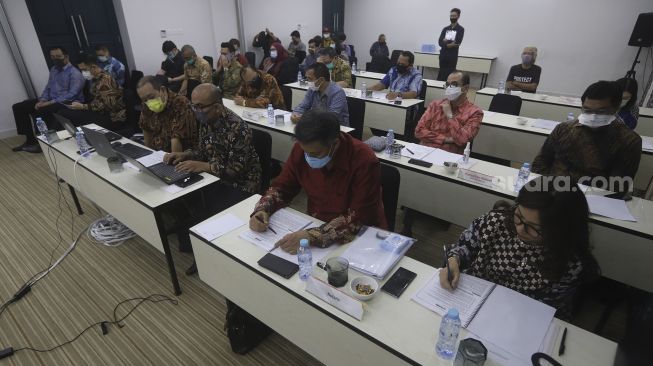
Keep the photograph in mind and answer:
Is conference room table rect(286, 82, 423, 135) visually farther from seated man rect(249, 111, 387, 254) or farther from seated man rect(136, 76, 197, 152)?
seated man rect(249, 111, 387, 254)

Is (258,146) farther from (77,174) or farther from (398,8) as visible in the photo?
(398,8)

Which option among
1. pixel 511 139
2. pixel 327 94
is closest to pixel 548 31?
pixel 511 139

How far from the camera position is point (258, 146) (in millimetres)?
2473

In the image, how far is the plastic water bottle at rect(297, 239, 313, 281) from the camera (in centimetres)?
140

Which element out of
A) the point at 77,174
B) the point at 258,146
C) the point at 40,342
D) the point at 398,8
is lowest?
the point at 40,342

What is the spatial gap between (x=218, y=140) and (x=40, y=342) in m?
1.63

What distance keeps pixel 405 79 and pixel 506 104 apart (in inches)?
51.6

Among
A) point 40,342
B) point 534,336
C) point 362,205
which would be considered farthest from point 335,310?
point 40,342

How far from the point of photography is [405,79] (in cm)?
461

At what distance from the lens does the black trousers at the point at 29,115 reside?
4552 mm

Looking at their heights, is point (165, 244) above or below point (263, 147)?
below

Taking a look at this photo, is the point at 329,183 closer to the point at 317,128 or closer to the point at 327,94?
the point at 317,128

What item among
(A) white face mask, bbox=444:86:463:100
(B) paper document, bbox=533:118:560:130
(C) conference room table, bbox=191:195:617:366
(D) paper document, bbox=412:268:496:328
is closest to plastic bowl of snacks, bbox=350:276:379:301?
(C) conference room table, bbox=191:195:617:366

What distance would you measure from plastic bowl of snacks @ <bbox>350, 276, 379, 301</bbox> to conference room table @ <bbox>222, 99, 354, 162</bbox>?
2.10m
